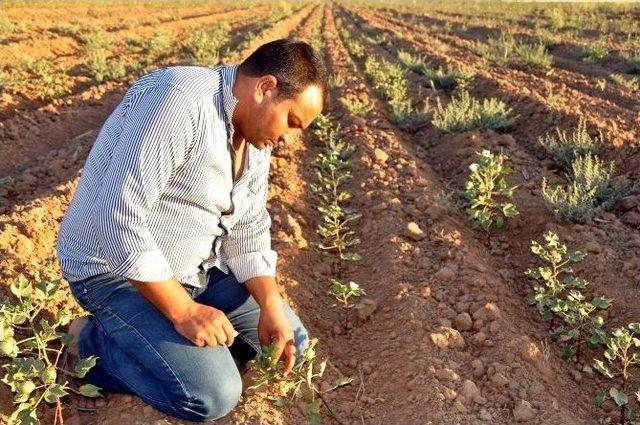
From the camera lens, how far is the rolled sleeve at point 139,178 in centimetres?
232

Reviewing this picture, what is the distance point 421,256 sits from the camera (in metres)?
4.00

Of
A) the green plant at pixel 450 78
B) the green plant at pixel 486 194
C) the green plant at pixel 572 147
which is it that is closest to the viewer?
the green plant at pixel 486 194

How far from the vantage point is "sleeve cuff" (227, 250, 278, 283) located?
9.84 feet

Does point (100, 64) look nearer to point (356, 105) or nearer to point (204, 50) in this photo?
point (204, 50)

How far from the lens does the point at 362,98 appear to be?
7676 millimetres

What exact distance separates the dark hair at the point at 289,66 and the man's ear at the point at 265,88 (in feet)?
0.05

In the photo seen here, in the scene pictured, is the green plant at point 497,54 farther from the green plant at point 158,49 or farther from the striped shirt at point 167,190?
the striped shirt at point 167,190

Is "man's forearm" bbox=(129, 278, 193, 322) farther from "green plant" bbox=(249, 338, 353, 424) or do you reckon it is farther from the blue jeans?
"green plant" bbox=(249, 338, 353, 424)

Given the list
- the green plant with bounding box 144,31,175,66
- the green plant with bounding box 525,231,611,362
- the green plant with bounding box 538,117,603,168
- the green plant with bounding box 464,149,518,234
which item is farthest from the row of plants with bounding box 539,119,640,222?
the green plant with bounding box 144,31,175,66

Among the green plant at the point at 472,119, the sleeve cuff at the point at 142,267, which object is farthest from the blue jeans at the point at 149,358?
the green plant at the point at 472,119

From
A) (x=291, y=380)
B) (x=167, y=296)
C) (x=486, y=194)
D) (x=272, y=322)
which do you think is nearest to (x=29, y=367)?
(x=167, y=296)

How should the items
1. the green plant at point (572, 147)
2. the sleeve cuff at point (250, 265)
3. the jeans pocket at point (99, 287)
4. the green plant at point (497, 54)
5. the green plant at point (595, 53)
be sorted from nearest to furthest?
the jeans pocket at point (99, 287) → the sleeve cuff at point (250, 265) → the green plant at point (572, 147) → the green plant at point (497, 54) → the green plant at point (595, 53)

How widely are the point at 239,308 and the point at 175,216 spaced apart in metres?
0.63

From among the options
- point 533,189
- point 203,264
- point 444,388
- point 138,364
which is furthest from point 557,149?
point 138,364
